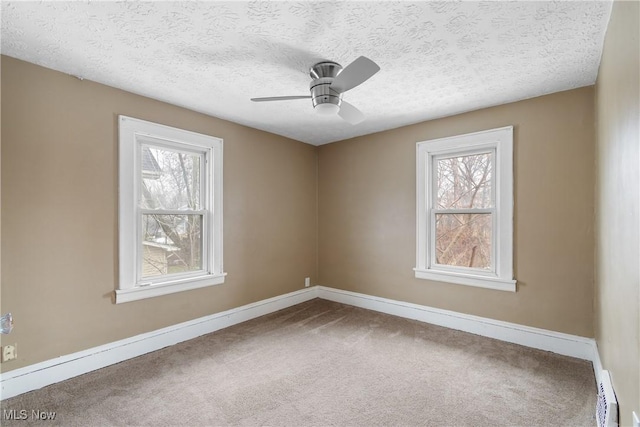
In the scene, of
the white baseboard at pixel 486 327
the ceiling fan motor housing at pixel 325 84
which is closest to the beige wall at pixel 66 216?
the ceiling fan motor housing at pixel 325 84

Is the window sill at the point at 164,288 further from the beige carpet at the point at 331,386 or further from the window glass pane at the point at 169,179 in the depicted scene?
the window glass pane at the point at 169,179

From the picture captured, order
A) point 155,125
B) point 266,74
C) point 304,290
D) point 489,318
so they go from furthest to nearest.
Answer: point 304,290, point 489,318, point 155,125, point 266,74

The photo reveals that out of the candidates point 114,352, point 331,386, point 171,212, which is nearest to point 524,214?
point 331,386

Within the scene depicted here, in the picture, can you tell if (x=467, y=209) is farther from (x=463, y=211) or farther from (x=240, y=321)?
(x=240, y=321)

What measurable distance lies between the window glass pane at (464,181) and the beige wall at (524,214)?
295 mm

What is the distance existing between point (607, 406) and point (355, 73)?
240 cm

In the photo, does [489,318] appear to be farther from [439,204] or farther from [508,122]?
[508,122]

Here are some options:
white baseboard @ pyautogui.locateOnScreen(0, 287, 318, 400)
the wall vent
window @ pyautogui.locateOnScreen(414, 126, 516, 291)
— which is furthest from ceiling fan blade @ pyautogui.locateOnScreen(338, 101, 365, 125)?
white baseboard @ pyautogui.locateOnScreen(0, 287, 318, 400)

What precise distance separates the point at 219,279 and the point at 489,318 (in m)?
2.98

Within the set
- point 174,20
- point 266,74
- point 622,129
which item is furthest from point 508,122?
point 174,20

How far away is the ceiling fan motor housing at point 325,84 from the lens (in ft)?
7.32

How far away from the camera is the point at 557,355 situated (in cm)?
277

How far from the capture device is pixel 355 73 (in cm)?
195

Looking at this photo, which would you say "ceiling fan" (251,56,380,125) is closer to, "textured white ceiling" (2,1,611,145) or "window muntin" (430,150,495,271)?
"textured white ceiling" (2,1,611,145)
